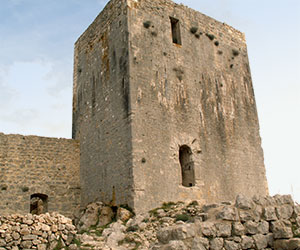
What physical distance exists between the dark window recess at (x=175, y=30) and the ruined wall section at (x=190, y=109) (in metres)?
0.14

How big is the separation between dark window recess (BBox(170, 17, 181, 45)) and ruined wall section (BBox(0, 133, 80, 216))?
575 centimetres

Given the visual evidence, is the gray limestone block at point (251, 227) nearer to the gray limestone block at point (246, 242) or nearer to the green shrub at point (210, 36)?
the gray limestone block at point (246, 242)

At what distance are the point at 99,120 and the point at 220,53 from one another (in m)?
5.80

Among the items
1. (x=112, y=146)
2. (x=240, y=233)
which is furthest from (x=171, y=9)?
(x=240, y=233)

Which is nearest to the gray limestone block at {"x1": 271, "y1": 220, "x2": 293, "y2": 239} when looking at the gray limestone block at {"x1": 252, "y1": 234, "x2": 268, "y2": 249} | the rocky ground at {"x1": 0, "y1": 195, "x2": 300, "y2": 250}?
the rocky ground at {"x1": 0, "y1": 195, "x2": 300, "y2": 250}

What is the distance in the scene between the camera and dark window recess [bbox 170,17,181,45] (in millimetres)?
14620

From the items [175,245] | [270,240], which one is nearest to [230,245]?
[270,240]

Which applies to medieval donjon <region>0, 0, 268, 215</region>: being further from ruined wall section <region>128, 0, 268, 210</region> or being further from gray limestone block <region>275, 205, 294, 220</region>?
gray limestone block <region>275, 205, 294, 220</region>

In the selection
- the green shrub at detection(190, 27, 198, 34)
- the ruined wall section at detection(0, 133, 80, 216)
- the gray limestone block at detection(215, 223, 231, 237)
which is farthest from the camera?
the green shrub at detection(190, 27, 198, 34)

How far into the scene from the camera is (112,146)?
1289 centimetres

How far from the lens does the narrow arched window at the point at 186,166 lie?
13016 millimetres

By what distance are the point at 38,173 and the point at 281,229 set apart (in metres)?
9.46

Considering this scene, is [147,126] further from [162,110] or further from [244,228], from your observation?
[244,228]

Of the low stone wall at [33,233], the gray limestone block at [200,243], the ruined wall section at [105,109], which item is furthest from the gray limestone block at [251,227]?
the ruined wall section at [105,109]
